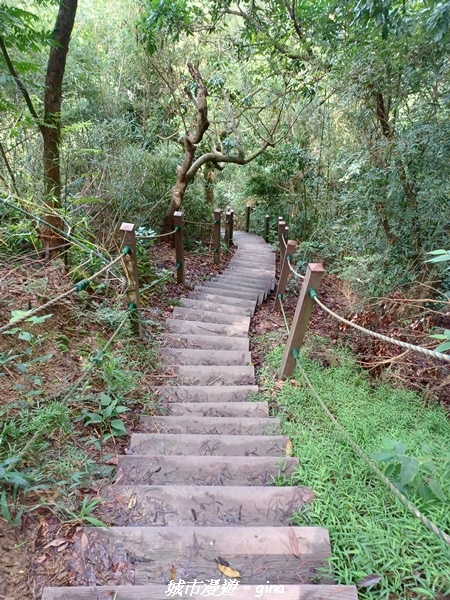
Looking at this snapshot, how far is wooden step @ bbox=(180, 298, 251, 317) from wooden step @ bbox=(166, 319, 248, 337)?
56 centimetres

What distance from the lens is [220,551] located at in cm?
138

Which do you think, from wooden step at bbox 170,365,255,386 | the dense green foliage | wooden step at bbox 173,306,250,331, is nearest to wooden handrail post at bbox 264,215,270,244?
the dense green foliage

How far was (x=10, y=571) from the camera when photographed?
4.31 feet

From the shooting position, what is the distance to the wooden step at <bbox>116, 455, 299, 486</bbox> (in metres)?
1.85

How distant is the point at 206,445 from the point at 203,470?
9.8 inches

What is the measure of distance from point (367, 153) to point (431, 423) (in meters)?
3.43

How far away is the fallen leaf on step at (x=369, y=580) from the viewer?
1230mm

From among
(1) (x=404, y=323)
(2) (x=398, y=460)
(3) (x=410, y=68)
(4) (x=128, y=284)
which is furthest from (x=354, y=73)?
(2) (x=398, y=460)

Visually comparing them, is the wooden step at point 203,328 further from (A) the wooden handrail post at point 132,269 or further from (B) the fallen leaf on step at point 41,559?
(B) the fallen leaf on step at point 41,559

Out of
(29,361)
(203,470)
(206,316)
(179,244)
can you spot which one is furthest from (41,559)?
(179,244)

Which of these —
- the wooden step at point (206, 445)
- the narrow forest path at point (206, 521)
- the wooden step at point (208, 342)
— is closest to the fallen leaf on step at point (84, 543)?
the narrow forest path at point (206, 521)

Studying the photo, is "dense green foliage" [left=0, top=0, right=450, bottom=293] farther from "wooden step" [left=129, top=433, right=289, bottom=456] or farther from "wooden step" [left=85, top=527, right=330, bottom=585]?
"wooden step" [left=85, top=527, right=330, bottom=585]

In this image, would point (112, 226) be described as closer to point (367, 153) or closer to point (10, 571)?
point (367, 153)

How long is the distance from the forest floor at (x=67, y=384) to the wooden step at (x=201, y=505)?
144 millimetres
